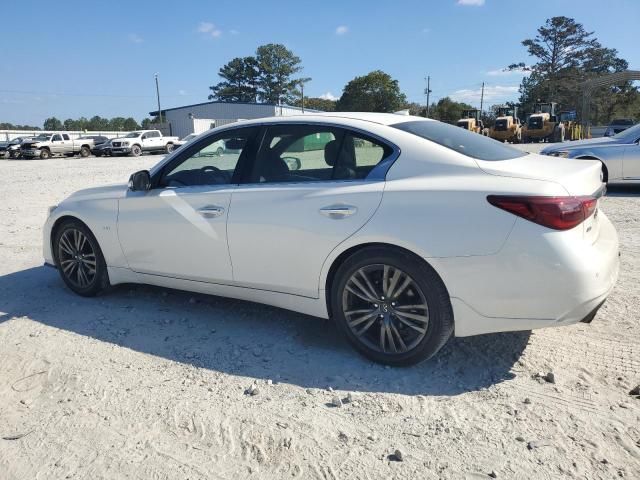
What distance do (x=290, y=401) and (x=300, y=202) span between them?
1.28 m

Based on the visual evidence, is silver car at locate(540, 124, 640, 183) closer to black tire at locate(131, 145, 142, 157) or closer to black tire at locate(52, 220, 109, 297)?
black tire at locate(52, 220, 109, 297)

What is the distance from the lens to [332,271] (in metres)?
3.40

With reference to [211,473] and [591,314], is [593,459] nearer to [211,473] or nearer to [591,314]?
[591,314]

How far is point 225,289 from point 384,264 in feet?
4.50

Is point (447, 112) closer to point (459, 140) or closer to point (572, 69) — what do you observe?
point (572, 69)

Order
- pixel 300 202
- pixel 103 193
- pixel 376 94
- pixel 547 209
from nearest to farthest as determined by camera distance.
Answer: pixel 547 209
pixel 300 202
pixel 103 193
pixel 376 94

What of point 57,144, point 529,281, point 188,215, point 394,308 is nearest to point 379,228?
point 394,308

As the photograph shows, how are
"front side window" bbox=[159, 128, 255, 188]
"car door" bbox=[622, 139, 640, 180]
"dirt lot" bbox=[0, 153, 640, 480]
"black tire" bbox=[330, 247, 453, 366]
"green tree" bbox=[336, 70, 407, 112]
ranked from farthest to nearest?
"green tree" bbox=[336, 70, 407, 112]
"car door" bbox=[622, 139, 640, 180]
"front side window" bbox=[159, 128, 255, 188]
"black tire" bbox=[330, 247, 453, 366]
"dirt lot" bbox=[0, 153, 640, 480]

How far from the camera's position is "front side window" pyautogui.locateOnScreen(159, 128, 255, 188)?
12.9 ft

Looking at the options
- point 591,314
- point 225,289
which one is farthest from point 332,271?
point 591,314

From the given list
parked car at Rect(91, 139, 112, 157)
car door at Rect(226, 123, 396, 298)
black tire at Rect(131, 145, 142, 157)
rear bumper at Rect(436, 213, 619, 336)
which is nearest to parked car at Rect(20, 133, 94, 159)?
parked car at Rect(91, 139, 112, 157)

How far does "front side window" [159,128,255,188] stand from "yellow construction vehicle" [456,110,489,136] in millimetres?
33626

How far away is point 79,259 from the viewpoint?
4773 millimetres

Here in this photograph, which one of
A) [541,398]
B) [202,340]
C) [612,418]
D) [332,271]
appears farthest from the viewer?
[202,340]
